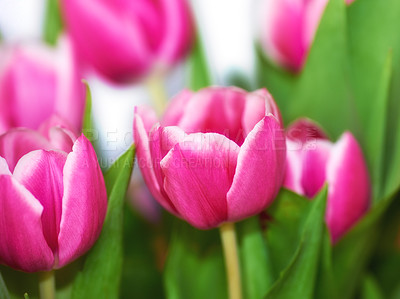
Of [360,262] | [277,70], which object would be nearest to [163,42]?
[277,70]

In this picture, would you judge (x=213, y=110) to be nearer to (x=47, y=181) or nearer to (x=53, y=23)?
(x=47, y=181)

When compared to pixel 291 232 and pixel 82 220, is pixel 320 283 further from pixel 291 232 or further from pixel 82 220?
pixel 82 220

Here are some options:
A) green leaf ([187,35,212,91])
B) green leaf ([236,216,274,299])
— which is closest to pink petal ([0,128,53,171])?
green leaf ([236,216,274,299])

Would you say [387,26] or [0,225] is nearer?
[0,225]

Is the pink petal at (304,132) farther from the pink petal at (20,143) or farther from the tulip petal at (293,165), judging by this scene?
the pink petal at (20,143)

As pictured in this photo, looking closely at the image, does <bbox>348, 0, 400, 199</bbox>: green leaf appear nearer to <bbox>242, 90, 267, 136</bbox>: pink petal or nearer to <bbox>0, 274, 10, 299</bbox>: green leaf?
<bbox>242, 90, 267, 136</bbox>: pink petal

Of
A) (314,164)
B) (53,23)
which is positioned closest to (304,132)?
(314,164)
